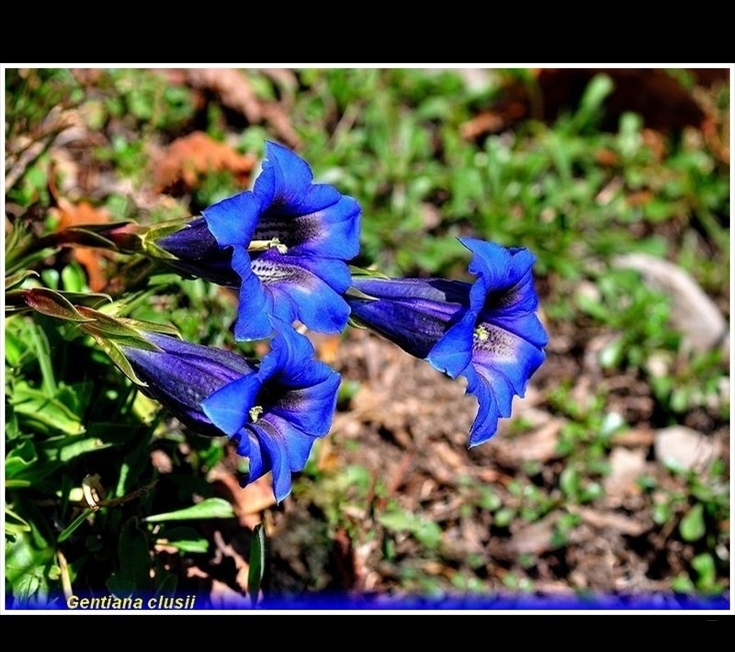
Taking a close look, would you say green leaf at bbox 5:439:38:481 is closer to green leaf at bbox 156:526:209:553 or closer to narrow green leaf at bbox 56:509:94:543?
narrow green leaf at bbox 56:509:94:543

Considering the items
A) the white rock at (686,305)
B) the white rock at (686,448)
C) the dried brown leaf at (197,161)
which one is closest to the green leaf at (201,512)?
the dried brown leaf at (197,161)

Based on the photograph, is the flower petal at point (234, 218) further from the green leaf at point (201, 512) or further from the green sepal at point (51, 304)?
the green leaf at point (201, 512)

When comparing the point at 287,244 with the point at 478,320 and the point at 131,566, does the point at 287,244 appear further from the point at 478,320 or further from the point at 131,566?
the point at 131,566

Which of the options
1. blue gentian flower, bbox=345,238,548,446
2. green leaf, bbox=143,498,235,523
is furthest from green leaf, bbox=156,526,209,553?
blue gentian flower, bbox=345,238,548,446

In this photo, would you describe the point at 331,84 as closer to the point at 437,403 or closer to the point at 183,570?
the point at 437,403

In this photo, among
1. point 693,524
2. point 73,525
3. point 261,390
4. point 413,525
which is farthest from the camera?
point 693,524

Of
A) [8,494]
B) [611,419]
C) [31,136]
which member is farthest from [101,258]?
[611,419]

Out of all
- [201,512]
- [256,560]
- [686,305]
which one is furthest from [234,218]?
[686,305]
